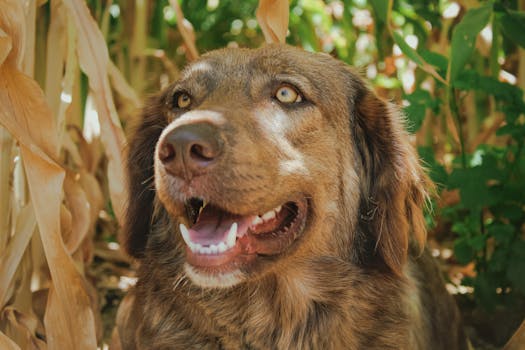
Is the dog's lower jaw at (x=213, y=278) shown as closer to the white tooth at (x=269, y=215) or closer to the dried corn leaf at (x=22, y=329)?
the white tooth at (x=269, y=215)

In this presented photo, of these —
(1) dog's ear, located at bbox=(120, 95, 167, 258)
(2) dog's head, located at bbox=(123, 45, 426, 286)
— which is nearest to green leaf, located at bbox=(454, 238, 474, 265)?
(2) dog's head, located at bbox=(123, 45, 426, 286)

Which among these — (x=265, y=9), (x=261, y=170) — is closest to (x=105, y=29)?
(x=265, y=9)

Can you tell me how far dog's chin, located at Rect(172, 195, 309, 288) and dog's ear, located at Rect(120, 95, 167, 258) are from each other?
0.58 metres

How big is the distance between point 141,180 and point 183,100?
0.50 meters

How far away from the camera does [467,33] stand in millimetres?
2963

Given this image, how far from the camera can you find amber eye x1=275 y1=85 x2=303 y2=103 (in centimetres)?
269

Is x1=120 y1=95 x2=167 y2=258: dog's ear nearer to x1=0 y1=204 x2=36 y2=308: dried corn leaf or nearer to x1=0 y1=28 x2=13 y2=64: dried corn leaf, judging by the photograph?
x1=0 y1=204 x2=36 y2=308: dried corn leaf

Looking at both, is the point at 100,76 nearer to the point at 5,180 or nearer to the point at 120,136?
the point at 120,136

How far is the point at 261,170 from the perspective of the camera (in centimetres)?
236

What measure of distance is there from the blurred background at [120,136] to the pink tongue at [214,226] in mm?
602

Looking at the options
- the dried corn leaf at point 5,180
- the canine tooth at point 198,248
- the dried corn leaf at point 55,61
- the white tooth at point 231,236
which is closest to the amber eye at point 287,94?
the white tooth at point 231,236

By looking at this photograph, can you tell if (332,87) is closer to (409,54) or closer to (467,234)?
(409,54)

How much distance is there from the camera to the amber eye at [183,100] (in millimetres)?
2811

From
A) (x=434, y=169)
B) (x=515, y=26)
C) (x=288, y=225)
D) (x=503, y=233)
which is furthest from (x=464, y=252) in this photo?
(x=288, y=225)
